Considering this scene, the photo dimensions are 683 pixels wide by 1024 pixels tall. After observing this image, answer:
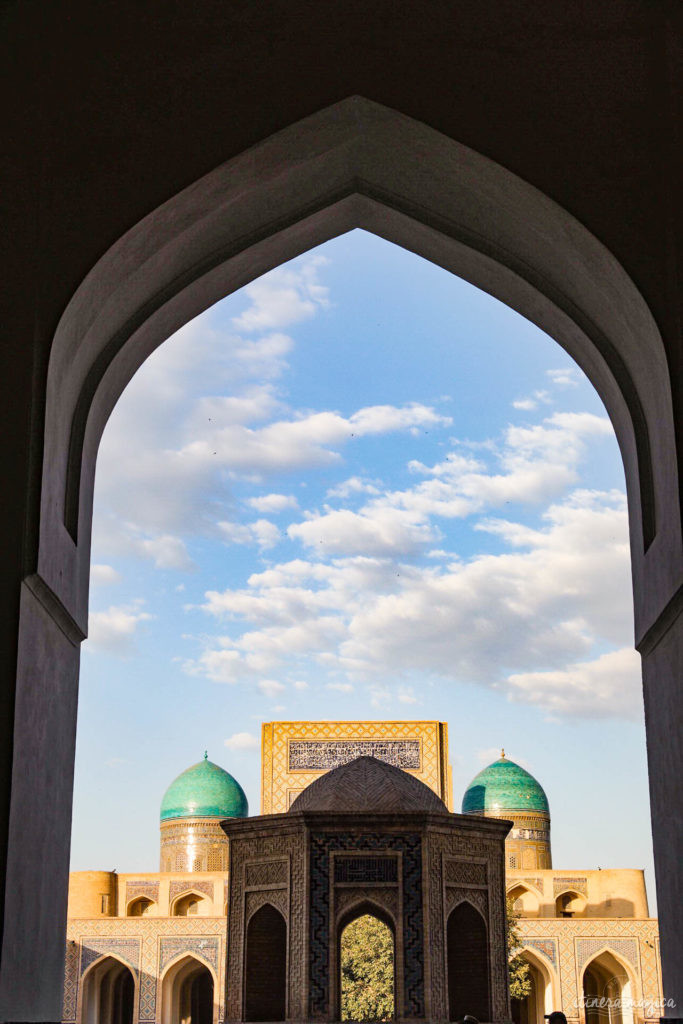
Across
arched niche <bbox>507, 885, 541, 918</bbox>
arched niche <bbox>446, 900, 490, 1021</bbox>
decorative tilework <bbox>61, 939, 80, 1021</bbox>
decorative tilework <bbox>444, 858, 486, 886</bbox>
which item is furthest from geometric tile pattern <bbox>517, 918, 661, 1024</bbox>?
decorative tilework <bbox>444, 858, 486, 886</bbox>

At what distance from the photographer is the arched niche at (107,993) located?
1680 centimetres

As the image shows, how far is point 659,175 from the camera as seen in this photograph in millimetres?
3811

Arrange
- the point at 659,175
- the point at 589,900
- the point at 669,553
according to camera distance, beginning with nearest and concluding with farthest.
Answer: the point at 669,553 → the point at 659,175 → the point at 589,900

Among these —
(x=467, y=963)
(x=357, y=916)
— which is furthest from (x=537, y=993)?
(x=357, y=916)

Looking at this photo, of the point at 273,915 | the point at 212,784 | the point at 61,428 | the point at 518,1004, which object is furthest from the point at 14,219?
the point at 518,1004

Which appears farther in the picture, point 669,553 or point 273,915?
point 273,915

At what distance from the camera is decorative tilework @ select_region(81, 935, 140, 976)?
16.3 meters

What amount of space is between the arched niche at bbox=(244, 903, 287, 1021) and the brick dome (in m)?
0.69

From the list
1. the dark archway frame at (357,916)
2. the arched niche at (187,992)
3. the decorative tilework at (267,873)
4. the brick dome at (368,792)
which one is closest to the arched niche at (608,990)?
the arched niche at (187,992)

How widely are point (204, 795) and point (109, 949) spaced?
3.18 metres

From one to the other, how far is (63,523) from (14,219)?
0.95 metres

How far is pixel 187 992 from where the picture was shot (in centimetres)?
1886

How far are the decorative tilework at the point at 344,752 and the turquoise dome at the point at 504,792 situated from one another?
402cm

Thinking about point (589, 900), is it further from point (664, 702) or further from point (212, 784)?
point (664, 702)
